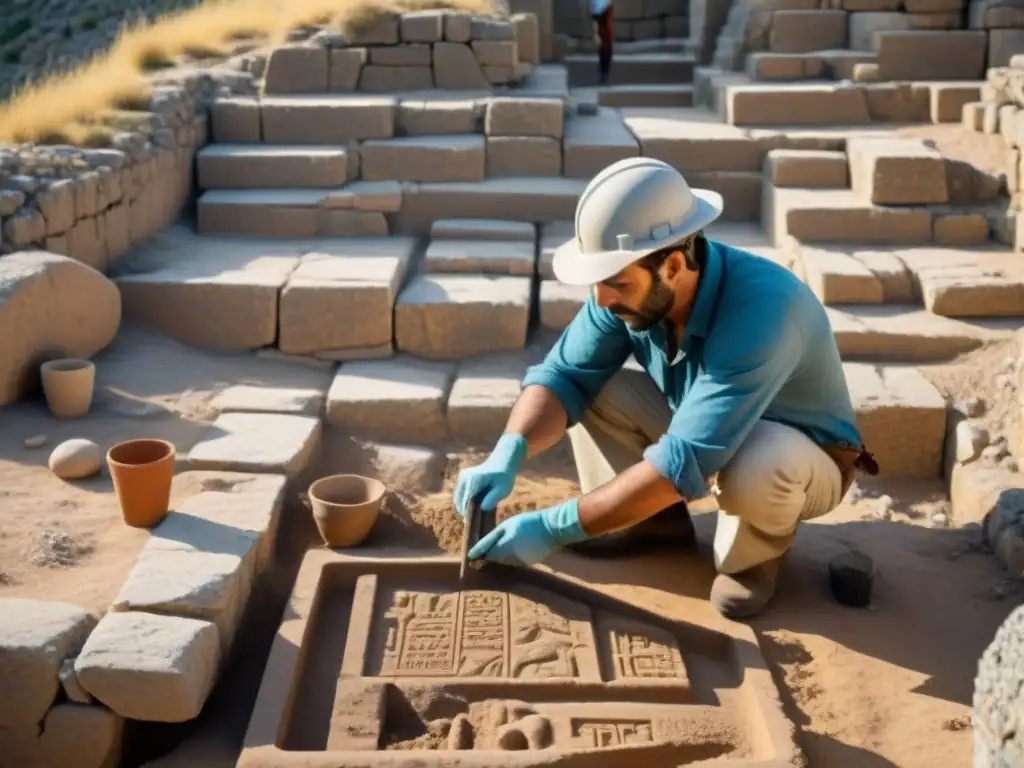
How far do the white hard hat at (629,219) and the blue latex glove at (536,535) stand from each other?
0.67 metres

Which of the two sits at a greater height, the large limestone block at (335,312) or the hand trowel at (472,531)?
the large limestone block at (335,312)

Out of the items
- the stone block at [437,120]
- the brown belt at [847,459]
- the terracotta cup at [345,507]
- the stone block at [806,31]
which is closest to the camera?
the brown belt at [847,459]

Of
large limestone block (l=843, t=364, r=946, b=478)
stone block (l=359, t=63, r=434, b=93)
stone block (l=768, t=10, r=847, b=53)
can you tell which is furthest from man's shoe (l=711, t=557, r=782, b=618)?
stone block (l=768, t=10, r=847, b=53)

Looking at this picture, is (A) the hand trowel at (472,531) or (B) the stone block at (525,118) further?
(B) the stone block at (525,118)

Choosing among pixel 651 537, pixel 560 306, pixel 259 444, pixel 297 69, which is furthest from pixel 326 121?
pixel 651 537

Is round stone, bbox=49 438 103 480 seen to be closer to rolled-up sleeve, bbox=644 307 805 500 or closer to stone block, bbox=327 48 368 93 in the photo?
rolled-up sleeve, bbox=644 307 805 500

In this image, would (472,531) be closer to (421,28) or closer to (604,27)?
(421,28)

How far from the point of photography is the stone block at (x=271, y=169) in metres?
6.99

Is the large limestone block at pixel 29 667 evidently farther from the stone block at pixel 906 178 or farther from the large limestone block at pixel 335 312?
the stone block at pixel 906 178

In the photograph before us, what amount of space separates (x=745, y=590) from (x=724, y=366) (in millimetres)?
817

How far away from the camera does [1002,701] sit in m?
2.32

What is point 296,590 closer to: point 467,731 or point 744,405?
point 467,731

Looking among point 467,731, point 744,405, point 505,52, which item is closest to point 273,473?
point 467,731

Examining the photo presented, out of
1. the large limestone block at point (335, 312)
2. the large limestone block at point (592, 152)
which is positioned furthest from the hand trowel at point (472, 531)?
the large limestone block at point (592, 152)
